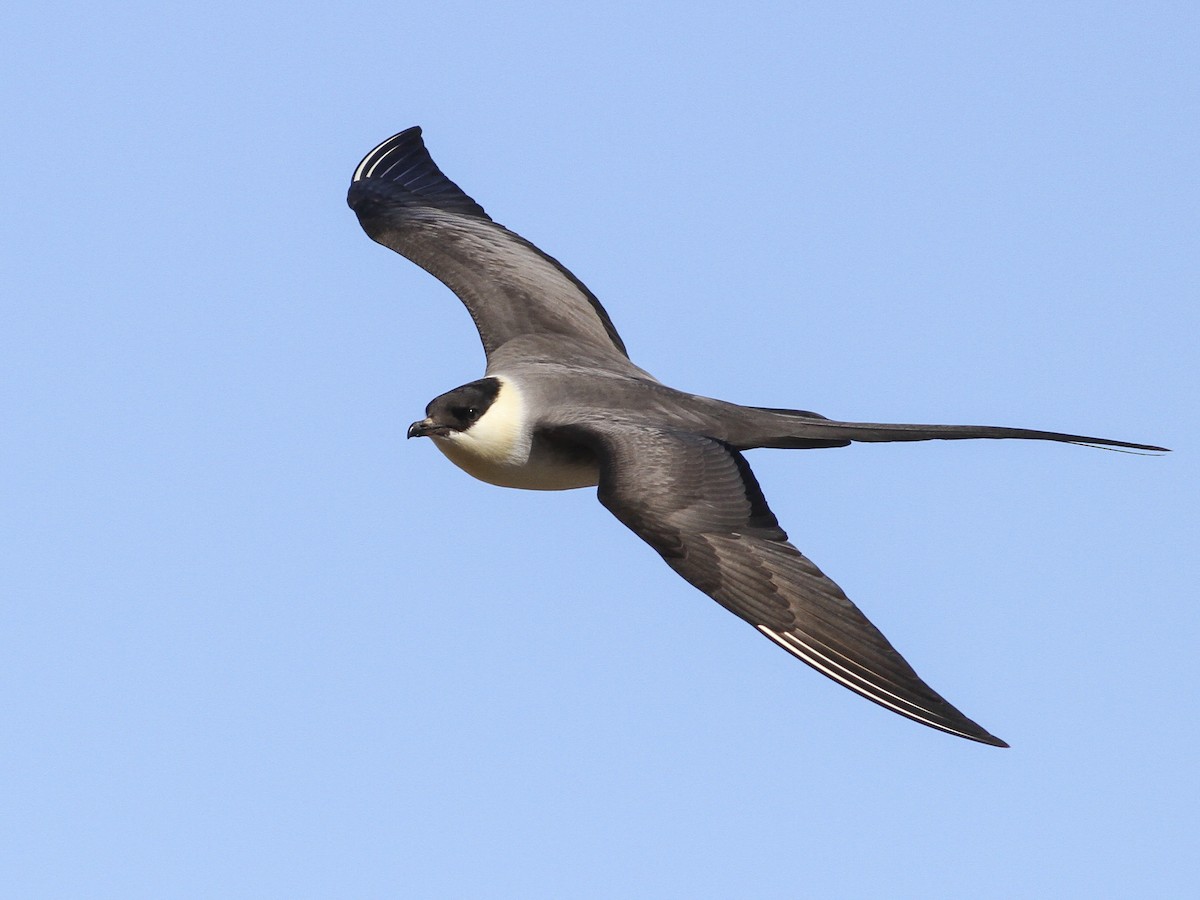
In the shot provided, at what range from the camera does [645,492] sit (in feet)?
39.7

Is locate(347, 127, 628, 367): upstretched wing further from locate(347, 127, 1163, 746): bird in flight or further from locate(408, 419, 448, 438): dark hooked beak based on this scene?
locate(408, 419, 448, 438): dark hooked beak

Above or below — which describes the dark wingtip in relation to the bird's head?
above

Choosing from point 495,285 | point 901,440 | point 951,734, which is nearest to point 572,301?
point 495,285

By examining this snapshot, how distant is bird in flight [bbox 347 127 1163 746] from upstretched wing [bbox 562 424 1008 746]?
1cm

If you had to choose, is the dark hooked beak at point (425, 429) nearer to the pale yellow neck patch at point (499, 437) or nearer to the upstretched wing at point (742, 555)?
the pale yellow neck patch at point (499, 437)

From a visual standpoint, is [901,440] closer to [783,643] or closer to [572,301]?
[783,643]

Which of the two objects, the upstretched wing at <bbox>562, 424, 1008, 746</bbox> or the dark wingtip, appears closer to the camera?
the upstretched wing at <bbox>562, 424, 1008, 746</bbox>

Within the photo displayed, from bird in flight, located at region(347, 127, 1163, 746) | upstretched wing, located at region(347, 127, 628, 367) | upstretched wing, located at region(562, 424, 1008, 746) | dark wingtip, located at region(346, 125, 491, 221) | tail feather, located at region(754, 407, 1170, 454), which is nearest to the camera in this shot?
upstretched wing, located at region(562, 424, 1008, 746)

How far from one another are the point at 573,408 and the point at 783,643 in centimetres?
293

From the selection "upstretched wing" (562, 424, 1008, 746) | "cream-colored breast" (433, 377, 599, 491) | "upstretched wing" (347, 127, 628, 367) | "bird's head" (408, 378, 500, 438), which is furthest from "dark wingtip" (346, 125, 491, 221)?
"upstretched wing" (562, 424, 1008, 746)

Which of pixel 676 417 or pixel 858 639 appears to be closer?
pixel 858 639

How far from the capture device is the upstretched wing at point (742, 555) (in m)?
10.9

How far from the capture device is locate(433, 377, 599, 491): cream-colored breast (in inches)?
529

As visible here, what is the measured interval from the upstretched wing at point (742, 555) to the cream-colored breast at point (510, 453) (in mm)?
588
